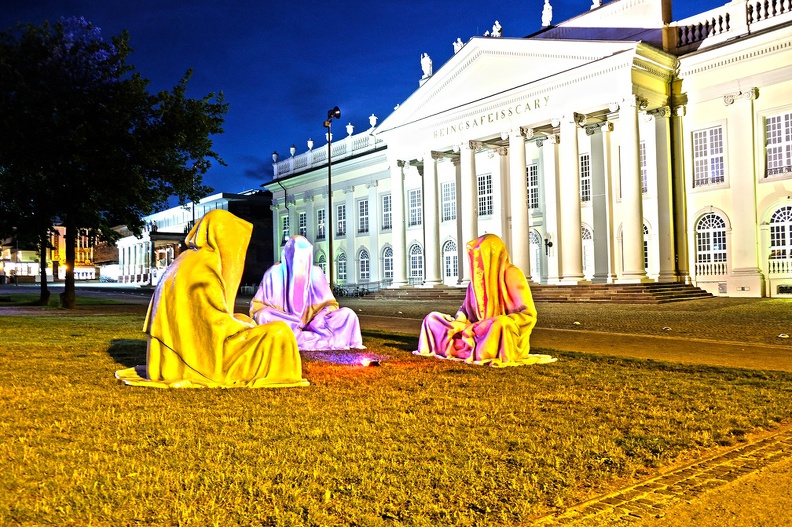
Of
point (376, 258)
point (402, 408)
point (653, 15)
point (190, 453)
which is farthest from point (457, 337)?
point (376, 258)

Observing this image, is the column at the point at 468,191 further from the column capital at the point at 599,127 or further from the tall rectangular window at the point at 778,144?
the tall rectangular window at the point at 778,144

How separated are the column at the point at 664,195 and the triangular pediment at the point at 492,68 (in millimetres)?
4030

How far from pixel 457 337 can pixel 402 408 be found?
3893 mm

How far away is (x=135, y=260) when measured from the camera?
83.8 meters

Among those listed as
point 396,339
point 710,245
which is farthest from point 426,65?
point 396,339

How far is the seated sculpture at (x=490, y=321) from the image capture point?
9.09m

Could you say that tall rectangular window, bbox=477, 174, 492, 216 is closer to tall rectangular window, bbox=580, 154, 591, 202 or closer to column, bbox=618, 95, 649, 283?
tall rectangular window, bbox=580, 154, 591, 202

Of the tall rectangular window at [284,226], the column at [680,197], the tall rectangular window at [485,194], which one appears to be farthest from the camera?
the tall rectangular window at [284,226]

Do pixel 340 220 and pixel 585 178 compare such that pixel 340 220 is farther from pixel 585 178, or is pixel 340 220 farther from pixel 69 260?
pixel 69 260

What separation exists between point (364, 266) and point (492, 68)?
19.7 m

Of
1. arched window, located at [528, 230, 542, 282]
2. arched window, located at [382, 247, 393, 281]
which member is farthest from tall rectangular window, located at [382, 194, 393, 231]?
arched window, located at [528, 230, 542, 282]

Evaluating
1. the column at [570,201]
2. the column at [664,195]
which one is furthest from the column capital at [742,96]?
the column at [570,201]

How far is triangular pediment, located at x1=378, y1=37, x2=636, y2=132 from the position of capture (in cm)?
2889

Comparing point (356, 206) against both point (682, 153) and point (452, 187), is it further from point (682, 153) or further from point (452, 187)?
point (682, 153)
